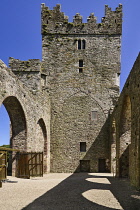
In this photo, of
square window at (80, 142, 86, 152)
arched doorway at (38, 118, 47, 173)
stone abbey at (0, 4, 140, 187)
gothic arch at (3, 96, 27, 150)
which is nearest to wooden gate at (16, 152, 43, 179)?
gothic arch at (3, 96, 27, 150)

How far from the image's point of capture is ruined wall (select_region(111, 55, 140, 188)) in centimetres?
785

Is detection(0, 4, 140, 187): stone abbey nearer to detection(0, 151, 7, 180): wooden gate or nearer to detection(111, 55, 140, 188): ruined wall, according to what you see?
detection(111, 55, 140, 188): ruined wall

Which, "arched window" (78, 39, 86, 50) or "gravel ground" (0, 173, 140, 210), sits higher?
"arched window" (78, 39, 86, 50)

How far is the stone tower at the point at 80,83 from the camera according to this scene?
16.9 metres

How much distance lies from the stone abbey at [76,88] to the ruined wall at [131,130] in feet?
10.1

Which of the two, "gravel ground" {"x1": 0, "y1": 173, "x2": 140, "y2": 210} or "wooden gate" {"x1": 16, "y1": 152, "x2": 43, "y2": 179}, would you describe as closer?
"gravel ground" {"x1": 0, "y1": 173, "x2": 140, "y2": 210}

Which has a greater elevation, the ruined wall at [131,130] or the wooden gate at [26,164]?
the ruined wall at [131,130]

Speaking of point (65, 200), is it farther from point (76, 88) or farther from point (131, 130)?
point (76, 88)

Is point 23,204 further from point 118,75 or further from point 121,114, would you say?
point 118,75

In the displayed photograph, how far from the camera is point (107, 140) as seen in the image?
16953mm

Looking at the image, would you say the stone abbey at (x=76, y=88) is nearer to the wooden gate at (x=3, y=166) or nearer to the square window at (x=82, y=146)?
the square window at (x=82, y=146)

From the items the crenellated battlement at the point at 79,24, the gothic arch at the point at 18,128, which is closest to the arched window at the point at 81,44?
the crenellated battlement at the point at 79,24

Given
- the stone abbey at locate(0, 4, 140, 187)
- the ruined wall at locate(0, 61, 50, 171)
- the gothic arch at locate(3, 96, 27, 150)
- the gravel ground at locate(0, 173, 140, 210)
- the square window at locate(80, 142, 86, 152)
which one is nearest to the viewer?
the gravel ground at locate(0, 173, 140, 210)

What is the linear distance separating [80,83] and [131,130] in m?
9.28
